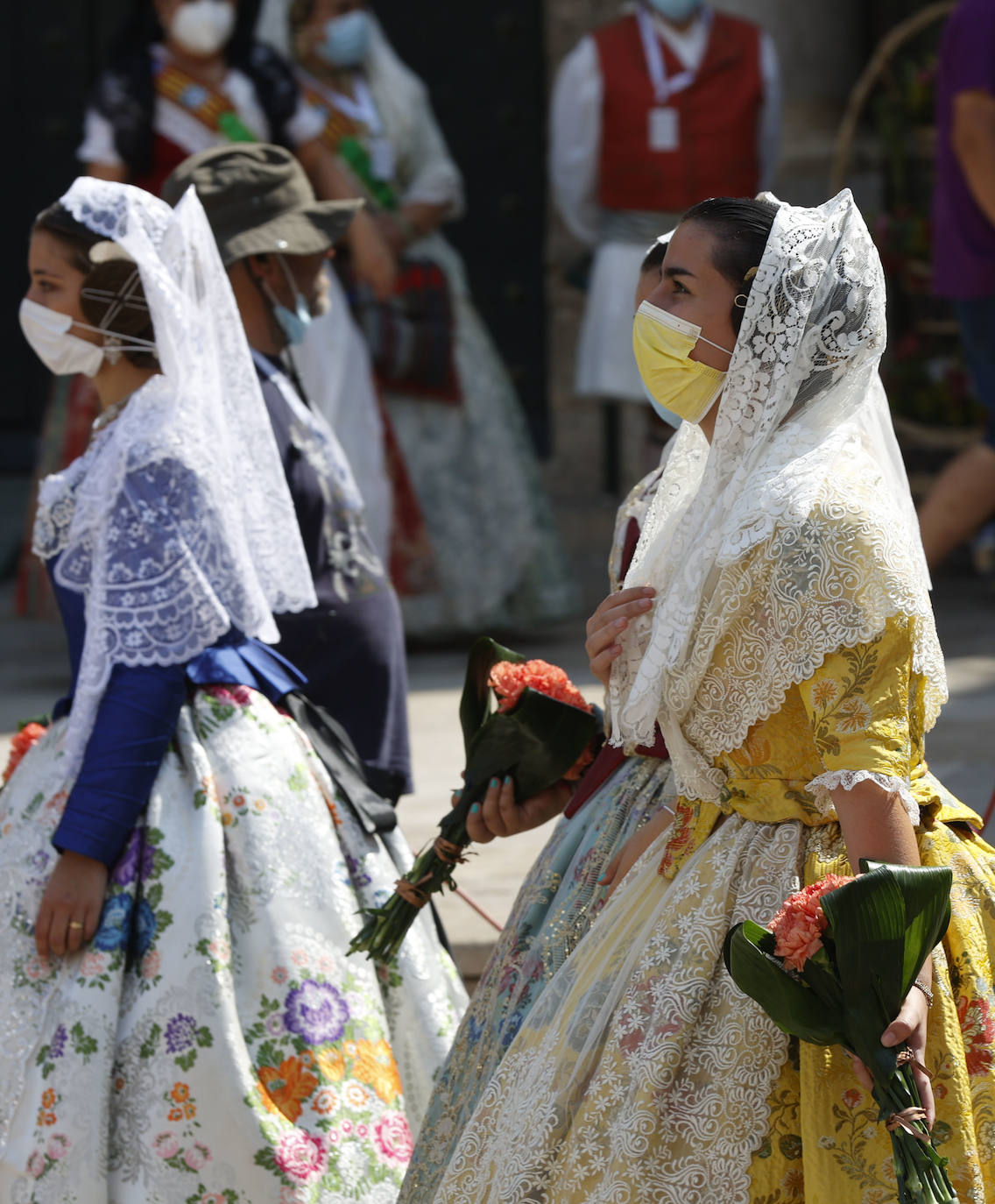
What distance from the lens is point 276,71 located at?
5.93 metres

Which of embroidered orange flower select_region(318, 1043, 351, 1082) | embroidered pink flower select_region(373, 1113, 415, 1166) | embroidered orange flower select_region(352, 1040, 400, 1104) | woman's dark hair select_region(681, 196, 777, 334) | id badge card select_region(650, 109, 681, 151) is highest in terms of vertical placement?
id badge card select_region(650, 109, 681, 151)

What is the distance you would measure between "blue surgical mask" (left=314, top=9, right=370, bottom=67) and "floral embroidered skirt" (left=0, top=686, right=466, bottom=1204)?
3.71 metres

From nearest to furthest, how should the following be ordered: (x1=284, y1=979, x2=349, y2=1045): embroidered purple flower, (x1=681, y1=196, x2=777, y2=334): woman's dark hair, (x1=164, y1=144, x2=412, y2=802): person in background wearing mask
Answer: (x1=681, y1=196, x2=777, y2=334): woman's dark hair
(x1=284, y1=979, x2=349, y2=1045): embroidered purple flower
(x1=164, y1=144, x2=412, y2=802): person in background wearing mask

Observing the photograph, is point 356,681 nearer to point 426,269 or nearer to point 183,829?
point 183,829

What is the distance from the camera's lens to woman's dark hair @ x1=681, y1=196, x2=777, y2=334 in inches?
81.9

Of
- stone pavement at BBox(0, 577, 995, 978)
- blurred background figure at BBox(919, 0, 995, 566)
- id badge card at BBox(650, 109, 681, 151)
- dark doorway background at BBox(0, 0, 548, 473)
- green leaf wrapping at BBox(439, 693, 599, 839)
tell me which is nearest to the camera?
green leaf wrapping at BBox(439, 693, 599, 839)

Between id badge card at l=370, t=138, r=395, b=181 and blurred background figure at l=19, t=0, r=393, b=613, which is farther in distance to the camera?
id badge card at l=370, t=138, r=395, b=181

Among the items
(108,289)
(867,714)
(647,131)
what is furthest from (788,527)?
(647,131)

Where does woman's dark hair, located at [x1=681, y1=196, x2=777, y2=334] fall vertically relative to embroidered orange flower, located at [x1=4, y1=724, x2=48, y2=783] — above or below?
above

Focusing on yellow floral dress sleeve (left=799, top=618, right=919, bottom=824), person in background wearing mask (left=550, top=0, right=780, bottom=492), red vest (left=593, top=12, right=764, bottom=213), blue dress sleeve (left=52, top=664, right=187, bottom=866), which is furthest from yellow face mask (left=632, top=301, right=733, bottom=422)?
red vest (left=593, top=12, right=764, bottom=213)

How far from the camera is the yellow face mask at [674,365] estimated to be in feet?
6.94

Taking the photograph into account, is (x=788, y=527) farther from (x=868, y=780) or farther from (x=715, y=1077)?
(x=715, y=1077)

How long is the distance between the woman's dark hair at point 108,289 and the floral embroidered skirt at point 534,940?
3.48ft

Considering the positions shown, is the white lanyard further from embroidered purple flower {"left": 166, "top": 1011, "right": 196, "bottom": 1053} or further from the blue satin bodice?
embroidered purple flower {"left": 166, "top": 1011, "right": 196, "bottom": 1053}
